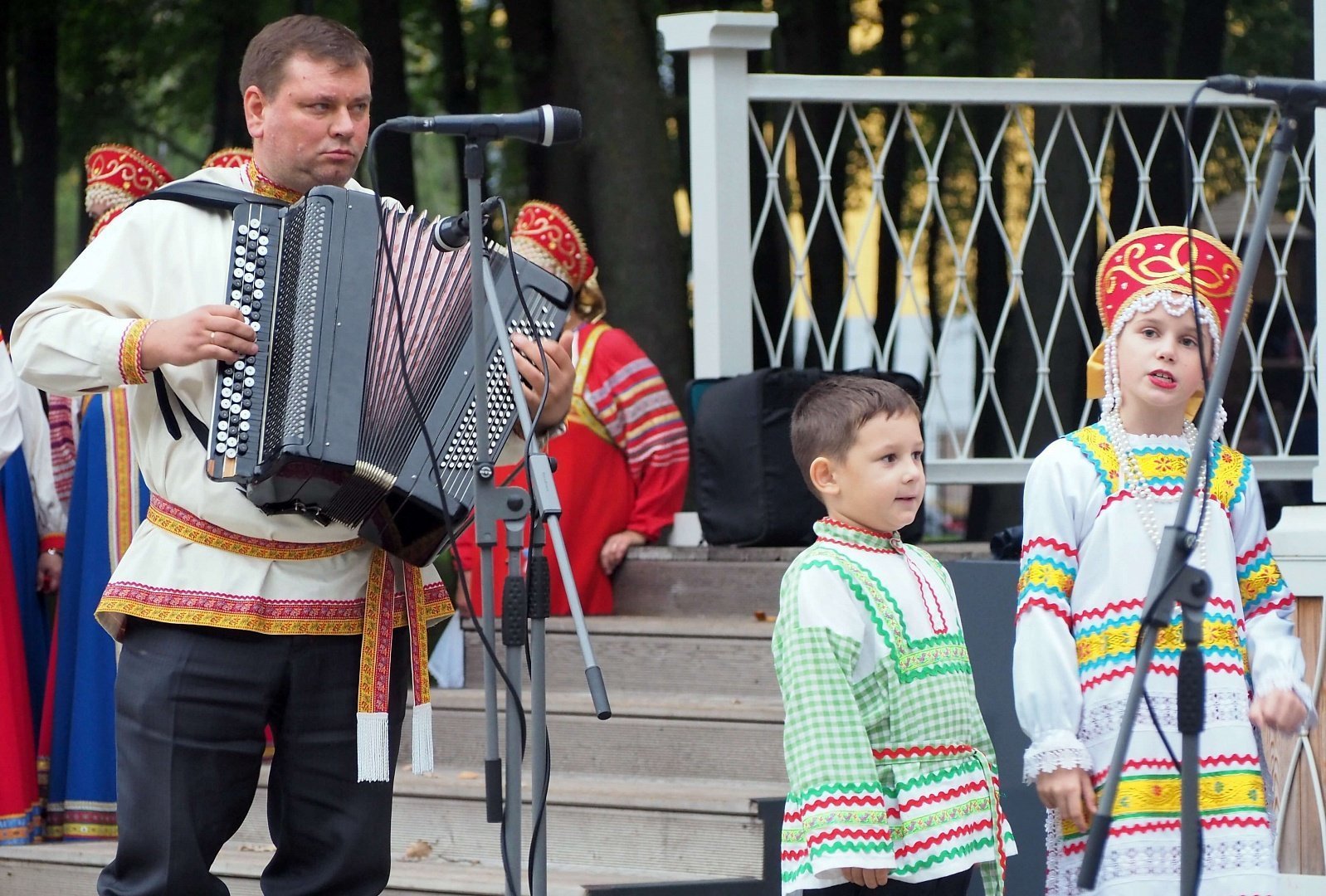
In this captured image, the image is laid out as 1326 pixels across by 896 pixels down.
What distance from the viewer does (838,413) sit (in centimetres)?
317

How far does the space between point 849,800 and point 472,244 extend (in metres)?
1.06

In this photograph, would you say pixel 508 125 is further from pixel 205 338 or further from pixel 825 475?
pixel 825 475

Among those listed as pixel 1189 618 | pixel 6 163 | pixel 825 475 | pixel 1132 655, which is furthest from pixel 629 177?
pixel 1189 618

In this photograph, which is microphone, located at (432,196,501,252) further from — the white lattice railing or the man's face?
the white lattice railing

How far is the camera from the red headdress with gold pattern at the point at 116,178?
5496 millimetres

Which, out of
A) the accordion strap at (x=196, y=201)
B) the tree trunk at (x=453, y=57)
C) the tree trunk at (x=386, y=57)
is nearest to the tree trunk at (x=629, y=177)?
the tree trunk at (x=386, y=57)

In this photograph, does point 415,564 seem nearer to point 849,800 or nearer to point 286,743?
point 286,743

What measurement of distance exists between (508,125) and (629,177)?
5381 millimetres

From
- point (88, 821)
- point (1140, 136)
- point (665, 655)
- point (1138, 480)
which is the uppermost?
point (1140, 136)

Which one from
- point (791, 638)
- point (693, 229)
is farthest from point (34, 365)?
point (693, 229)

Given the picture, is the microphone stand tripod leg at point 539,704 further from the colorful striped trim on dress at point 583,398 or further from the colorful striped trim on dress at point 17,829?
the colorful striped trim on dress at point 583,398

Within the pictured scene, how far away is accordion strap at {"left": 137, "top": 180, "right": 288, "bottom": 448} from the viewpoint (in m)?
3.14

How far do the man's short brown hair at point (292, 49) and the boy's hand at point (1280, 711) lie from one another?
1.86 metres

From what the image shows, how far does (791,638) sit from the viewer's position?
2986 millimetres
